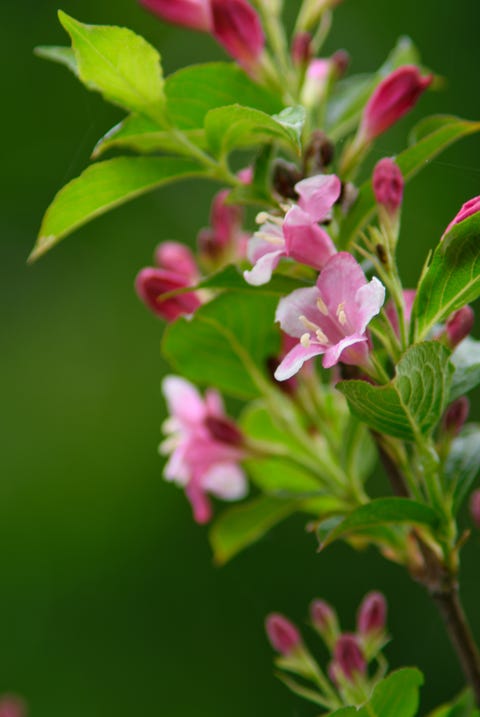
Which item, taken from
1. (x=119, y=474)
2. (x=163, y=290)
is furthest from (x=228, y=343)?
(x=119, y=474)

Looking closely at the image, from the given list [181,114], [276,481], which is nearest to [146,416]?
[276,481]

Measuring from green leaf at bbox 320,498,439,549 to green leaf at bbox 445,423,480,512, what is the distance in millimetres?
64

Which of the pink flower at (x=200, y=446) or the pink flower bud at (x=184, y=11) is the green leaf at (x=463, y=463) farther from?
the pink flower bud at (x=184, y=11)

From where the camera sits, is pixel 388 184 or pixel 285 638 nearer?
pixel 388 184

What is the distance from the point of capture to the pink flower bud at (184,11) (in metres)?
1.34

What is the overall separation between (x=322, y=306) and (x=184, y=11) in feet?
1.80

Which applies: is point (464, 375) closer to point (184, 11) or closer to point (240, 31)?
point (240, 31)

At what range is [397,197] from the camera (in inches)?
42.0

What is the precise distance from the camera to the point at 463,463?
1.16 meters

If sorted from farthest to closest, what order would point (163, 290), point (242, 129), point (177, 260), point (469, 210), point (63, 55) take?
point (177, 260) < point (163, 290) < point (63, 55) < point (242, 129) < point (469, 210)

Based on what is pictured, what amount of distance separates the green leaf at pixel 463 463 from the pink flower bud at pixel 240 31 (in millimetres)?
494

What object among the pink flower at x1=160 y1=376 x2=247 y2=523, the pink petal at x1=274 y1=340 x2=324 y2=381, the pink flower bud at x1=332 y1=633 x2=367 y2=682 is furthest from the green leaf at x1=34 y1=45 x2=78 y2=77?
the pink flower bud at x1=332 y1=633 x2=367 y2=682

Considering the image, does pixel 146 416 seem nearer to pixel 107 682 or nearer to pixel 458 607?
pixel 107 682

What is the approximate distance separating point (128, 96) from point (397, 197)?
30 centimetres
